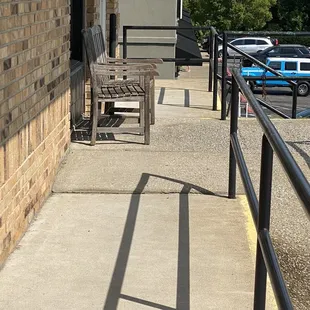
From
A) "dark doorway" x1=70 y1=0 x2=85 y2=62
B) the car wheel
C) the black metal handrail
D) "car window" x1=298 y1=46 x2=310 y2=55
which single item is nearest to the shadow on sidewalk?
the black metal handrail

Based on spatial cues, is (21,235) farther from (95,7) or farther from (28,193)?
(95,7)

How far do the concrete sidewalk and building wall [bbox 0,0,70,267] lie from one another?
203 millimetres

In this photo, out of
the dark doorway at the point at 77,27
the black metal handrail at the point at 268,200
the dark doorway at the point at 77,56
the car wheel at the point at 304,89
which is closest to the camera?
the black metal handrail at the point at 268,200

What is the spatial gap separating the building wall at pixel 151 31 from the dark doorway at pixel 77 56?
25.0ft

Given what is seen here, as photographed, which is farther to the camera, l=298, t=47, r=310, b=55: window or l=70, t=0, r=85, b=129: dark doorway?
l=298, t=47, r=310, b=55: window

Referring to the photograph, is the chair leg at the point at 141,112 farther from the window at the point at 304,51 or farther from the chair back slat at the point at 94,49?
the window at the point at 304,51

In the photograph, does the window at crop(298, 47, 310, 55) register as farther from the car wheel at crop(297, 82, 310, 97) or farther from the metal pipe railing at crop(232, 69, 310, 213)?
the metal pipe railing at crop(232, 69, 310, 213)

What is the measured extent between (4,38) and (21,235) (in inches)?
51.2

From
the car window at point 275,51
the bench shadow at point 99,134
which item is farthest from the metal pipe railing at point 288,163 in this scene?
the car window at point 275,51

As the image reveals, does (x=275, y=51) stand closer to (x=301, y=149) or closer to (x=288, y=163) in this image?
(x=301, y=149)

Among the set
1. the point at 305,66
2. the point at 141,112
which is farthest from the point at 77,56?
the point at 305,66

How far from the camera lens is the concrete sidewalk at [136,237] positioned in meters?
4.07

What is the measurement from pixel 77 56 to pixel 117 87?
181 cm

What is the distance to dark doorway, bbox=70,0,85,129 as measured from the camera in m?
8.56
